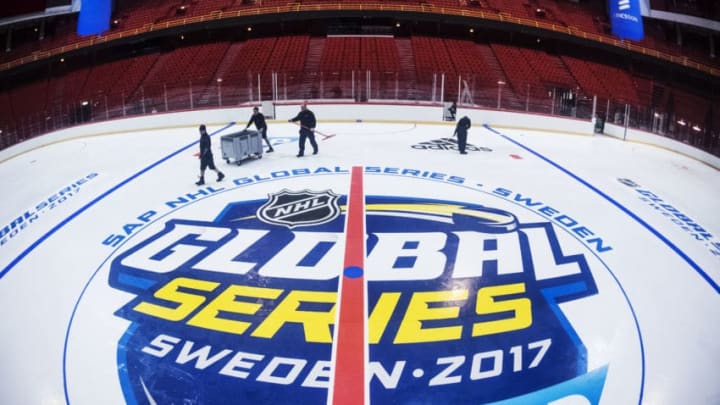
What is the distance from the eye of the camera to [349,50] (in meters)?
23.5

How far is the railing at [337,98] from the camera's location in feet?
51.3

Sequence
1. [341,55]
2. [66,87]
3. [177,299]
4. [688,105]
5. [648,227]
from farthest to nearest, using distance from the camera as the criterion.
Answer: [66,87]
[341,55]
[688,105]
[648,227]
[177,299]

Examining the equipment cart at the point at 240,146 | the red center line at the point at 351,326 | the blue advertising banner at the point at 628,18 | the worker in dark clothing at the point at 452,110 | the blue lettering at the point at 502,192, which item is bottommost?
the red center line at the point at 351,326

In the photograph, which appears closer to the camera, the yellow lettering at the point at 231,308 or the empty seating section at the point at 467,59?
the yellow lettering at the point at 231,308

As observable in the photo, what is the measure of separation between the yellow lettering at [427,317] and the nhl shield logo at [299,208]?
2.61m

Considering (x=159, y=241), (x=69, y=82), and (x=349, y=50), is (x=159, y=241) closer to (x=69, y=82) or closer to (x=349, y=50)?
(x=349, y=50)

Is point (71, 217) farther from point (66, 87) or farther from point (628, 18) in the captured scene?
point (66, 87)

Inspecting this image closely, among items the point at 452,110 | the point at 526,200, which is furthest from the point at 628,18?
the point at 526,200

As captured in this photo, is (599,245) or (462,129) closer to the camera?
(599,245)

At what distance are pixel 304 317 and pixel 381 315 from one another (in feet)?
2.68

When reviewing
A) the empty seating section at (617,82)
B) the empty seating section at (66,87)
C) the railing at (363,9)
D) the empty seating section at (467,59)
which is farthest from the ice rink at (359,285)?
the empty seating section at (66,87)

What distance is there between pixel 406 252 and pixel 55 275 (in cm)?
452

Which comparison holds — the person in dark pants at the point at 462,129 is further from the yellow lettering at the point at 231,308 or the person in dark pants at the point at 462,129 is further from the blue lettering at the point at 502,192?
the yellow lettering at the point at 231,308

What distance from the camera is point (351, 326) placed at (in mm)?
5254
